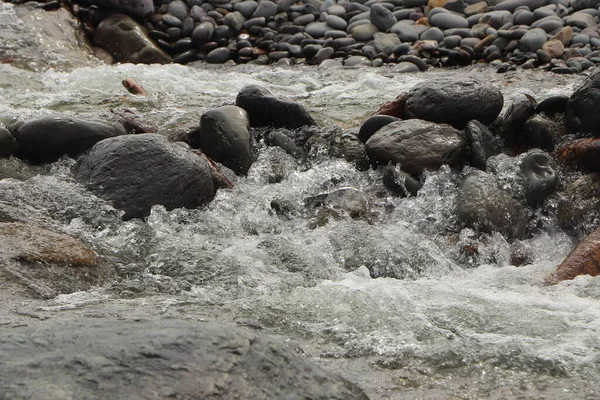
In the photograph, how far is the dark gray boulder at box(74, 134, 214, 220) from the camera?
→ 16.7 feet

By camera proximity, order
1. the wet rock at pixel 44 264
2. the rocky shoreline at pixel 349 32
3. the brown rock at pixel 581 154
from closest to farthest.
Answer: the wet rock at pixel 44 264 → the brown rock at pixel 581 154 → the rocky shoreline at pixel 349 32

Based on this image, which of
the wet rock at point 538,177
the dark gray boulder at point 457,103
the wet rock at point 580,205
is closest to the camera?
the wet rock at point 580,205

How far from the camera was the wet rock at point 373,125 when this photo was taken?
6148mm

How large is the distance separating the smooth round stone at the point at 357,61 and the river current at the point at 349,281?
3264mm

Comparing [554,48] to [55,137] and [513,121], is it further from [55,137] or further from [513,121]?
[55,137]

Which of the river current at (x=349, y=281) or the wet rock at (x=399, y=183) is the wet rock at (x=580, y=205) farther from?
the wet rock at (x=399, y=183)

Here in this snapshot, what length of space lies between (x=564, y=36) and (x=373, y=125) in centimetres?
513

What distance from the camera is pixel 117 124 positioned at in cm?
607

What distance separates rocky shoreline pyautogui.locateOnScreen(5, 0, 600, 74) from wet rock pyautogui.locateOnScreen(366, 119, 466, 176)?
4156mm

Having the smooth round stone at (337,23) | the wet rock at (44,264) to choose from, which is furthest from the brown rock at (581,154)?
the smooth round stone at (337,23)

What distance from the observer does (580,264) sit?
→ 169 inches

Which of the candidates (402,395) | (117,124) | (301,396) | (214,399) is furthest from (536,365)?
(117,124)

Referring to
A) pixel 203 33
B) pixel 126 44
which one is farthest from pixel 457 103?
pixel 203 33

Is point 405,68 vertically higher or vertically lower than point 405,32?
A: lower
